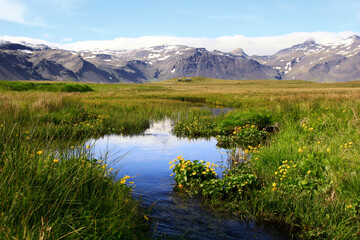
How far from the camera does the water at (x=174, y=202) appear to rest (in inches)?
244

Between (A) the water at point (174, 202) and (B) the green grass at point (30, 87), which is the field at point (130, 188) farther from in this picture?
(B) the green grass at point (30, 87)

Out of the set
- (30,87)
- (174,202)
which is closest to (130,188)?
(174,202)

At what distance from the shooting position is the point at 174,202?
777cm

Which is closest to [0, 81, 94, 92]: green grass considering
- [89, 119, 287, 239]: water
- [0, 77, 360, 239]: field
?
[89, 119, 287, 239]: water

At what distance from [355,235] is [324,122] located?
7.34 meters

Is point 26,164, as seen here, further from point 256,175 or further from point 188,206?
point 256,175

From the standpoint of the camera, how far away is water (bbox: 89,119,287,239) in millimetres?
6200

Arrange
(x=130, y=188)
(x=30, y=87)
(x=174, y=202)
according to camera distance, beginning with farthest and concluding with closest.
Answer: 1. (x=30, y=87)
2. (x=174, y=202)
3. (x=130, y=188)

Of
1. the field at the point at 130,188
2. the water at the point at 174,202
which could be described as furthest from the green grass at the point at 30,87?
the field at the point at 130,188

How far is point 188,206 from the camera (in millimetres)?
7539

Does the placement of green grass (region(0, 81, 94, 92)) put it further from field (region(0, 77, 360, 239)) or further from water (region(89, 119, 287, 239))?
field (region(0, 77, 360, 239))

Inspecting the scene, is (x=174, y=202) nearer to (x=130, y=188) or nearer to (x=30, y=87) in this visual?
(x=130, y=188)

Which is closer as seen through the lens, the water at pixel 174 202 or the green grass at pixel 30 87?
the water at pixel 174 202

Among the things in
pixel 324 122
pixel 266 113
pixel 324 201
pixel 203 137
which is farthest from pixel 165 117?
pixel 324 201
